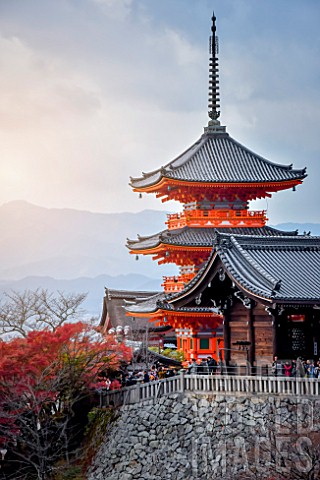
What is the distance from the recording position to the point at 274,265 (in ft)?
102

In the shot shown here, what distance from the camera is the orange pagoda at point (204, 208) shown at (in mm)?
41656

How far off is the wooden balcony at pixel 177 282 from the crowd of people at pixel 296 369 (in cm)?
1538

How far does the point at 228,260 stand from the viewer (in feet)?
98.3

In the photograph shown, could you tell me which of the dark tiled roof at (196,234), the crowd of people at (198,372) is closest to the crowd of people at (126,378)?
the crowd of people at (198,372)

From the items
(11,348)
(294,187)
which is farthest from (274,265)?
(294,187)

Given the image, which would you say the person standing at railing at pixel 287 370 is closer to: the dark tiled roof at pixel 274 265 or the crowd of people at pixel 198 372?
the crowd of people at pixel 198 372

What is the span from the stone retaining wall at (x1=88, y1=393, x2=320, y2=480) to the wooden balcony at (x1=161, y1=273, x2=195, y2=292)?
45.1 feet

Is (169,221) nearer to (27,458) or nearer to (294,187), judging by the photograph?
(294,187)

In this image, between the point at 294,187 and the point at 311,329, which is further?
the point at 294,187

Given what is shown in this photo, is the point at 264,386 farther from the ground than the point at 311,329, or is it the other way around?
the point at 311,329

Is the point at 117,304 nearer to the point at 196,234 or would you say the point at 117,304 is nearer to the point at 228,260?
the point at 196,234

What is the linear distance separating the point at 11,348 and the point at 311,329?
1131 cm

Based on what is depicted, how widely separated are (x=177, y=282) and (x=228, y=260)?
14139 millimetres

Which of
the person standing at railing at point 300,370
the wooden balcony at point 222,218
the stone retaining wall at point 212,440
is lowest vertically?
the stone retaining wall at point 212,440
